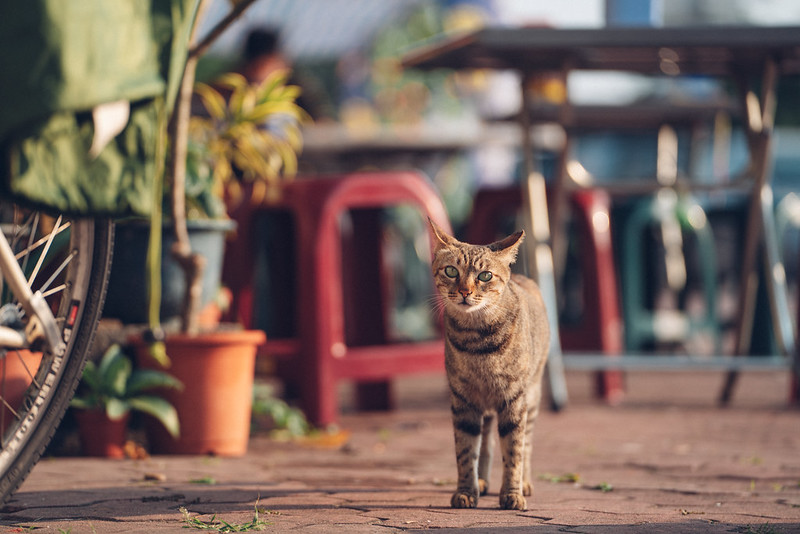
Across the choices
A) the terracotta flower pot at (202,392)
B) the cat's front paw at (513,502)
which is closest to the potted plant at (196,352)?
the terracotta flower pot at (202,392)

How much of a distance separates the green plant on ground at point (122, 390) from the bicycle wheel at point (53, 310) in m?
1.04

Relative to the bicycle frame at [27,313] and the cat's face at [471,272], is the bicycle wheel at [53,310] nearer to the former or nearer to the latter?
the bicycle frame at [27,313]

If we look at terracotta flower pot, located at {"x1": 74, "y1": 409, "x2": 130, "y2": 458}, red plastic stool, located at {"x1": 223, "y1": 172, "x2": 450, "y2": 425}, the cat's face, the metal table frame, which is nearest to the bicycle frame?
the cat's face

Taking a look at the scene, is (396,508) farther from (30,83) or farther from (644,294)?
(644,294)

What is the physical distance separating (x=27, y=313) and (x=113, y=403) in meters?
1.40

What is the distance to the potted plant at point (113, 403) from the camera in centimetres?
402

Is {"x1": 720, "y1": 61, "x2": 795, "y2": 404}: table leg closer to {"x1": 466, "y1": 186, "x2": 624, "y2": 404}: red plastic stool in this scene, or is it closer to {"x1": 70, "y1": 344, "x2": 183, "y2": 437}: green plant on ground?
{"x1": 466, "y1": 186, "x2": 624, "y2": 404}: red plastic stool

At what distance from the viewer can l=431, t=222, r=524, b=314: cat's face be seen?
3051 millimetres

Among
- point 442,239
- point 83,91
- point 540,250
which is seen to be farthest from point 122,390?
point 540,250

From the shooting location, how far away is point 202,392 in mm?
4152

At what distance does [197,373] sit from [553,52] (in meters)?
2.38

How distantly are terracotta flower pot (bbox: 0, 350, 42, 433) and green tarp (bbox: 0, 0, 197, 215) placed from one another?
73 cm

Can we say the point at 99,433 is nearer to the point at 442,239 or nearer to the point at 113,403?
the point at 113,403

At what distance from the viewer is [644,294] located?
797cm
